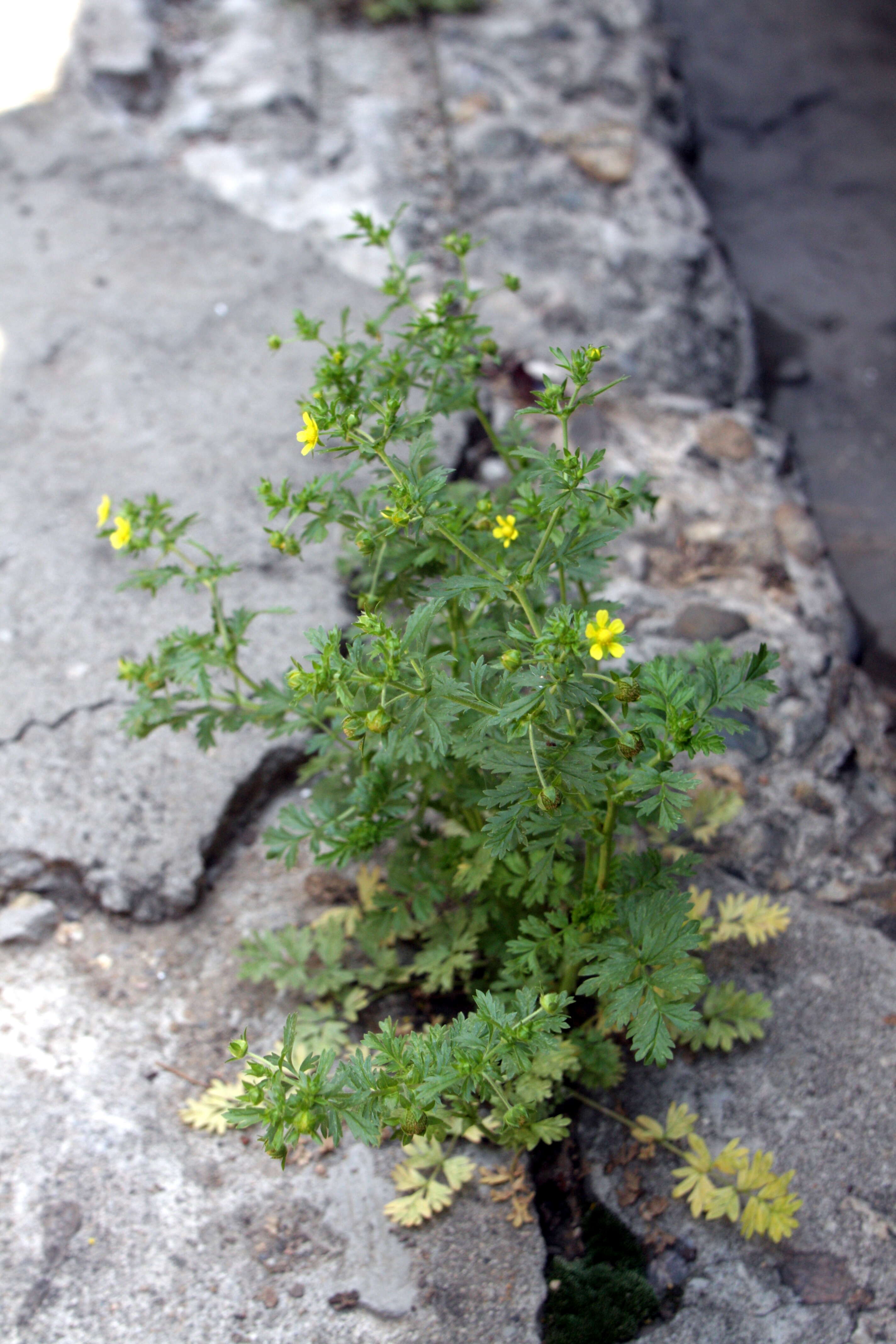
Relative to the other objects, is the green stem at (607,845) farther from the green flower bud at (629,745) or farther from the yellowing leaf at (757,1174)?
the yellowing leaf at (757,1174)

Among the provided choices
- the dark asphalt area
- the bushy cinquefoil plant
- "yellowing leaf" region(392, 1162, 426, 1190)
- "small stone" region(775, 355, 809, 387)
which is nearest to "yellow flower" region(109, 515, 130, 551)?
the bushy cinquefoil plant

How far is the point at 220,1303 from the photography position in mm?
1880

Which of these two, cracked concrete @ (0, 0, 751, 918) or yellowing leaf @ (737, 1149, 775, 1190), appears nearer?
yellowing leaf @ (737, 1149, 775, 1190)

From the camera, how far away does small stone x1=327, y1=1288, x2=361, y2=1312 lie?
1.86 meters

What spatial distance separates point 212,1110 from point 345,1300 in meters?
0.45

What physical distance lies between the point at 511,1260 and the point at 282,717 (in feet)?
3.61

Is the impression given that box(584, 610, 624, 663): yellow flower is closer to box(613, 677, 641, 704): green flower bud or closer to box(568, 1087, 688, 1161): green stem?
box(613, 677, 641, 704): green flower bud

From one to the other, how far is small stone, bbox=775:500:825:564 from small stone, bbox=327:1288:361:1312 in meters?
2.35

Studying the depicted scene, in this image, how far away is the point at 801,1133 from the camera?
6.81 feet

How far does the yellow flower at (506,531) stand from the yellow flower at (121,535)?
706 millimetres

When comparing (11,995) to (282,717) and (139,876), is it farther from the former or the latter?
(282,717)

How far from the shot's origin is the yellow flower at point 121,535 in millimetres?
1985

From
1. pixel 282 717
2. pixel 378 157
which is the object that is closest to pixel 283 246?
pixel 378 157

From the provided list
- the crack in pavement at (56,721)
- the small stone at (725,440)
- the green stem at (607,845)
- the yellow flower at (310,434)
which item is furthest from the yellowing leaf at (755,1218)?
the small stone at (725,440)
